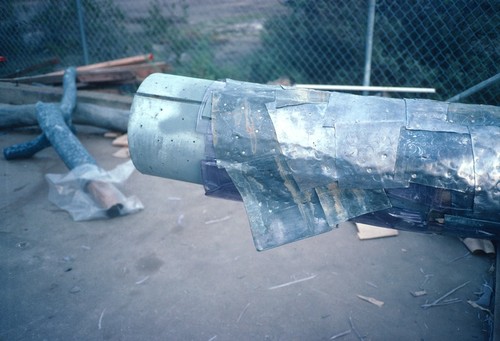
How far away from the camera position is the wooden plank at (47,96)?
5102 millimetres

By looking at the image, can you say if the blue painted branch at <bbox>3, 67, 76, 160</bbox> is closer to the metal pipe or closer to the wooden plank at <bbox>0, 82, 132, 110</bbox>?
the wooden plank at <bbox>0, 82, 132, 110</bbox>

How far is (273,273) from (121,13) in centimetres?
512

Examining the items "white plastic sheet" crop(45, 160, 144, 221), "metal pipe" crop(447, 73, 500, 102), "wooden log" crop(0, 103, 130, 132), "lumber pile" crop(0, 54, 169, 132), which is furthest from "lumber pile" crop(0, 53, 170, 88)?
"metal pipe" crop(447, 73, 500, 102)

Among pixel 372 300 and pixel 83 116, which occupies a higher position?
pixel 83 116

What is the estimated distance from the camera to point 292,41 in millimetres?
5316

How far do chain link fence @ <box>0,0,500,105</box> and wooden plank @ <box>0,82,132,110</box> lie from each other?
0.67 metres

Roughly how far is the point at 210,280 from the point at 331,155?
1441 mm

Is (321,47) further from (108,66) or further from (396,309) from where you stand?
(396,309)

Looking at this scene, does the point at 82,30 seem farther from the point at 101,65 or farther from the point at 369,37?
the point at 369,37

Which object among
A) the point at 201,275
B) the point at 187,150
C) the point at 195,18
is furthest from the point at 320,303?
the point at 195,18

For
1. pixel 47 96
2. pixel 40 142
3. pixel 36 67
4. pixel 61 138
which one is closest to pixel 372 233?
pixel 61 138

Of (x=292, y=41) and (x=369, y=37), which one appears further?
(x=292, y=41)

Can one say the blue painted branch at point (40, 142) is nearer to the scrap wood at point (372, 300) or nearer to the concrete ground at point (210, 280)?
the concrete ground at point (210, 280)

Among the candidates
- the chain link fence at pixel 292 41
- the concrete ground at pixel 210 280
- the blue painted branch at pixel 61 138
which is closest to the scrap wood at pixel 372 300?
the concrete ground at pixel 210 280
